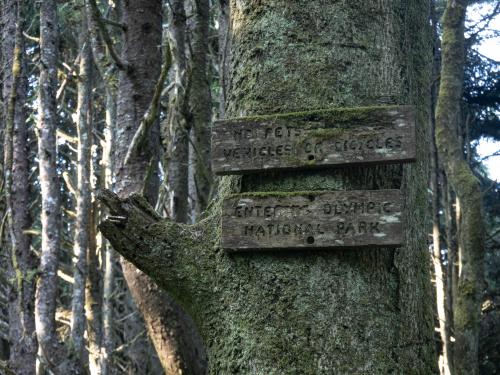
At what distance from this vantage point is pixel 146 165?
185 inches

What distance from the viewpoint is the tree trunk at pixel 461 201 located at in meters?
7.63

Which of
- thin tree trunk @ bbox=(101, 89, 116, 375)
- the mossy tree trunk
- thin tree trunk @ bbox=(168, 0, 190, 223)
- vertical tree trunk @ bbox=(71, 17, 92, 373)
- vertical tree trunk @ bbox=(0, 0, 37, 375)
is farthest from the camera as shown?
thin tree trunk @ bbox=(101, 89, 116, 375)

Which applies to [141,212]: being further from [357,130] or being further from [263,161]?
[357,130]

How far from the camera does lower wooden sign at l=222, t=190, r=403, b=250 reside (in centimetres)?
225

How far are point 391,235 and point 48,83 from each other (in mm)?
5579

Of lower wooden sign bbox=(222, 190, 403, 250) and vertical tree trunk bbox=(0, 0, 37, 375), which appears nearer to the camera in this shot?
lower wooden sign bbox=(222, 190, 403, 250)

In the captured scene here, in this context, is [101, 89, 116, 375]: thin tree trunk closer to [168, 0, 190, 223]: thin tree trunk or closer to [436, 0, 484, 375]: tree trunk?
[168, 0, 190, 223]: thin tree trunk

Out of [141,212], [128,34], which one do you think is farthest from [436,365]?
[128,34]

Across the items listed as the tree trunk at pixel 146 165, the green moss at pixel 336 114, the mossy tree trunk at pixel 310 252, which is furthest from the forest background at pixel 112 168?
the green moss at pixel 336 114

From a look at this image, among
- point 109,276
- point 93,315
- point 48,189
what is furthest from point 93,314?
point 109,276

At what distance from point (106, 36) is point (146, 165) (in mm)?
895

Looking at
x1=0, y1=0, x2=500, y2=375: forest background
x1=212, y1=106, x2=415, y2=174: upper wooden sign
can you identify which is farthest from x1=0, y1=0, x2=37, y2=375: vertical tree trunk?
x1=212, y1=106, x2=415, y2=174: upper wooden sign

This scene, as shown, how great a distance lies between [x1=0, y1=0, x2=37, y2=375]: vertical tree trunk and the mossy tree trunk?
4.70 meters

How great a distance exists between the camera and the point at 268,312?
2289 millimetres
